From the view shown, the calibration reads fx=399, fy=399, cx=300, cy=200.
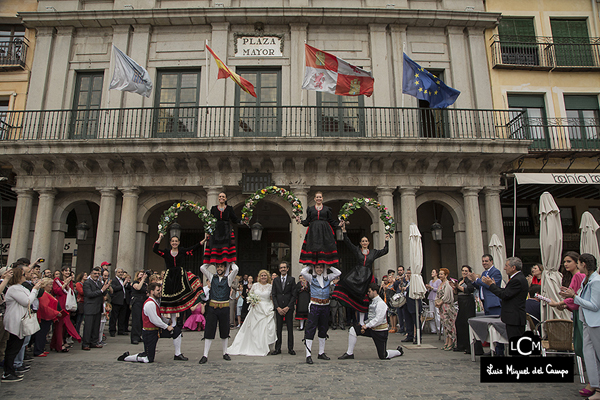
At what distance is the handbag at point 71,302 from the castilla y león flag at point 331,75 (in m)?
8.72

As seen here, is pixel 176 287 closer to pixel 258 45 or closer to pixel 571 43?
pixel 258 45

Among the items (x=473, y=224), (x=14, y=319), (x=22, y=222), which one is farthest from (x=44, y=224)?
(x=473, y=224)

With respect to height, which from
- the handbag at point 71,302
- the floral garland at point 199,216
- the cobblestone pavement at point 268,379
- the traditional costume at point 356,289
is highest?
the floral garland at point 199,216

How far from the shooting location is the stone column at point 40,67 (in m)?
15.1

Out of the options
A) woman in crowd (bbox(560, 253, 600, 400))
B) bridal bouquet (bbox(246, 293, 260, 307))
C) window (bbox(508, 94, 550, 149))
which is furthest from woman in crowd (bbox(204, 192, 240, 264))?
window (bbox(508, 94, 550, 149))

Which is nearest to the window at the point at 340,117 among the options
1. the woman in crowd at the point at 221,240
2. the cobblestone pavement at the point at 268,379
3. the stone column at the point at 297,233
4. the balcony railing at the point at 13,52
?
the stone column at the point at 297,233

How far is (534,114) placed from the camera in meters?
15.5

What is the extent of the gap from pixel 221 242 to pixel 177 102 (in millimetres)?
9066

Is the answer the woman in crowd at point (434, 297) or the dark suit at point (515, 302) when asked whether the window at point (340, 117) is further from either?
the dark suit at point (515, 302)

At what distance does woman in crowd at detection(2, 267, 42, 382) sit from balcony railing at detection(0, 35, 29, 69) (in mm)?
12929

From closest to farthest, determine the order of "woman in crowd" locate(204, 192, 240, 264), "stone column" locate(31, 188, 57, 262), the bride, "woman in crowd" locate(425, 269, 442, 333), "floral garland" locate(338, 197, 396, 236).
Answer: "woman in crowd" locate(204, 192, 240, 264) → the bride → "floral garland" locate(338, 197, 396, 236) → "woman in crowd" locate(425, 269, 442, 333) → "stone column" locate(31, 188, 57, 262)

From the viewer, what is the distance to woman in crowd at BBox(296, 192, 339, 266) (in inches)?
295

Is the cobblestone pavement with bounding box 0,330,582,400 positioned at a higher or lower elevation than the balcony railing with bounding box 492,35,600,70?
lower

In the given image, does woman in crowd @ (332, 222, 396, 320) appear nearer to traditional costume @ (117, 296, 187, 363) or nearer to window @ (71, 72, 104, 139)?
traditional costume @ (117, 296, 187, 363)
